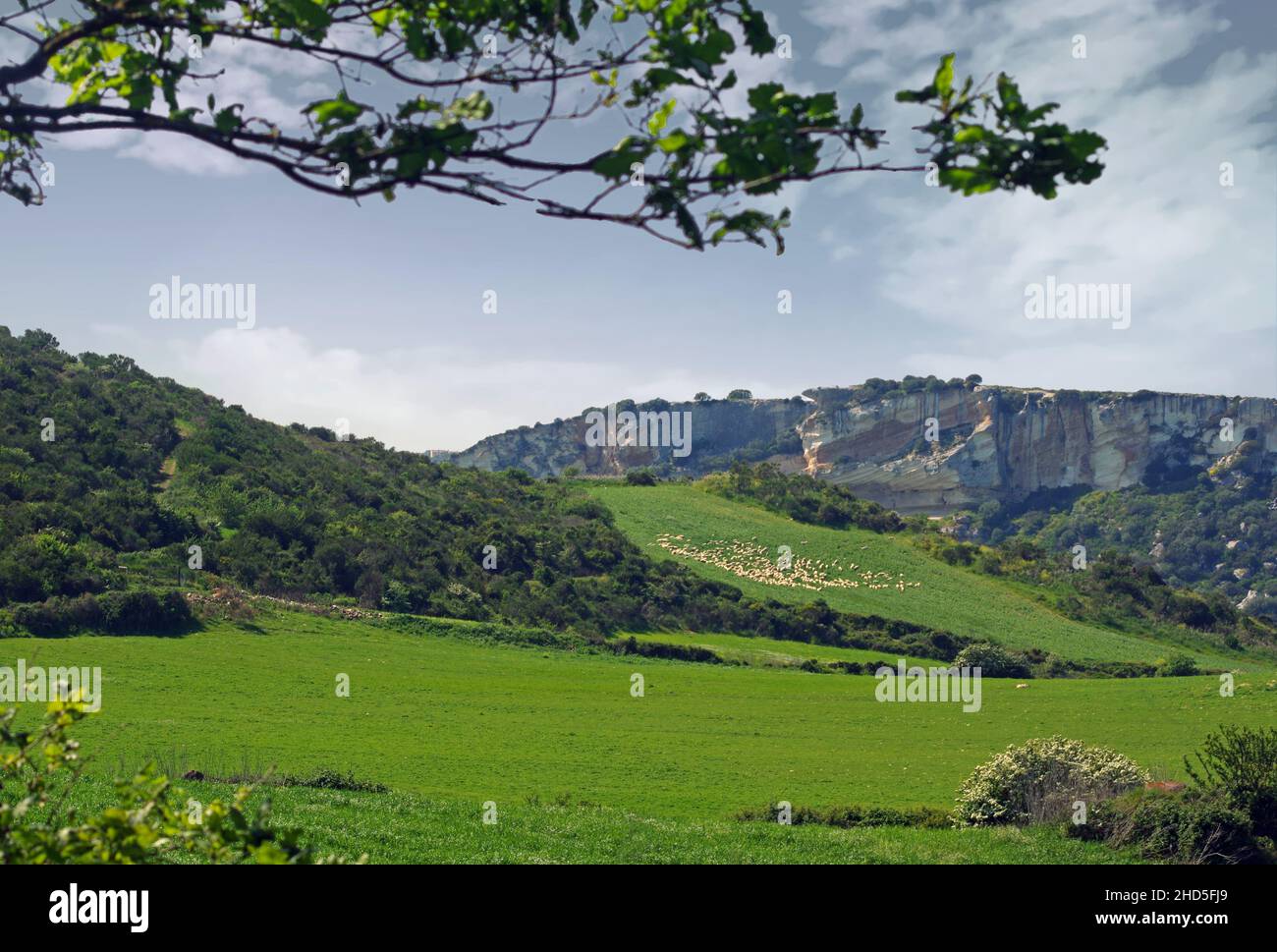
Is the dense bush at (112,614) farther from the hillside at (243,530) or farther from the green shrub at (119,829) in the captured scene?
the green shrub at (119,829)

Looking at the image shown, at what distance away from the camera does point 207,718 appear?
33562 millimetres

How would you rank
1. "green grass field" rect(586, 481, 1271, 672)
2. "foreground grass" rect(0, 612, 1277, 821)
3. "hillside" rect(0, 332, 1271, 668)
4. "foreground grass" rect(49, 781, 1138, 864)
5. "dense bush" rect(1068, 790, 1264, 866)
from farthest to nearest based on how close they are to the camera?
"green grass field" rect(586, 481, 1271, 672), "hillside" rect(0, 332, 1271, 668), "foreground grass" rect(0, 612, 1277, 821), "dense bush" rect(1068, 790, 1264, 866), "foreground grass" rect(49, 781, 1138, 864)

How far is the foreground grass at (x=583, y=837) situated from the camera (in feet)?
54.7

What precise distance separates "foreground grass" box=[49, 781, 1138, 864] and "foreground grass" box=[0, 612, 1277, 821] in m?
3.63

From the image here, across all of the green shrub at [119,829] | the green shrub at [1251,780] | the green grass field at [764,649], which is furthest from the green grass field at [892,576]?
the green shrub at [119,829]

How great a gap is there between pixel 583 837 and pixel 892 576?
3153 inches

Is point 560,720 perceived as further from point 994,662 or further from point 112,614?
point 994,662

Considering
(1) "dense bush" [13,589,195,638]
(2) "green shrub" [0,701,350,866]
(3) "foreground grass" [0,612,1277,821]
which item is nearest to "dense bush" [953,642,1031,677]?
(3) "foreground grass" [0,612,1277,821]

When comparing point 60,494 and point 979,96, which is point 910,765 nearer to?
point 979,96

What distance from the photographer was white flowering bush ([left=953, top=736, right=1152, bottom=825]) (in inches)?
896

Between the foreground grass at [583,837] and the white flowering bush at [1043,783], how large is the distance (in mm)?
982

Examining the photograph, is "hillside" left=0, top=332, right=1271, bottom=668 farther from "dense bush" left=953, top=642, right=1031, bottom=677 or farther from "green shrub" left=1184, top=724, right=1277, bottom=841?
"green shrub" left=1184, top=724, right=1277, bottom=841
